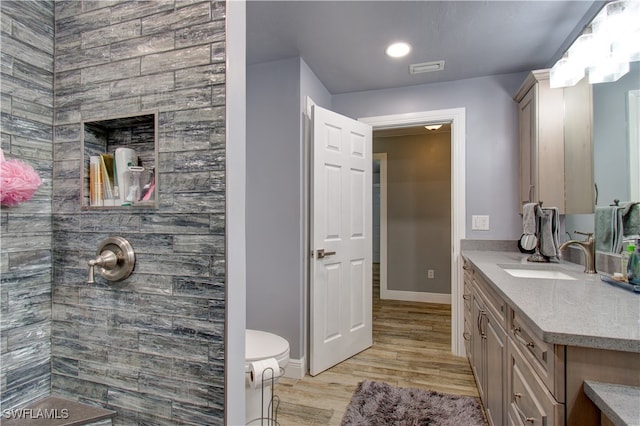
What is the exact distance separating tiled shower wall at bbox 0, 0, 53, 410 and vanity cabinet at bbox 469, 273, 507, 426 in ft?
5.94

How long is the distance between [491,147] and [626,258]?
158cm

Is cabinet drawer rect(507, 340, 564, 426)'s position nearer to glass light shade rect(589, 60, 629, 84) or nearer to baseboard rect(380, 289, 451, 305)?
glass light shade rect(589, 60, 629, 84)

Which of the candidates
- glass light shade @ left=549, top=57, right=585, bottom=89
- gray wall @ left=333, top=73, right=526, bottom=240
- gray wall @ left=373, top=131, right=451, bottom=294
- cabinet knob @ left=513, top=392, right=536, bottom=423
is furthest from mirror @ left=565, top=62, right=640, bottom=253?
gray wall @ left=373, top=131, right=451, bottom=294

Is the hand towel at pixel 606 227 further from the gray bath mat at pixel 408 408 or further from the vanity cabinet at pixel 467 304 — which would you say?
the gray bath mat at pixel 408 408

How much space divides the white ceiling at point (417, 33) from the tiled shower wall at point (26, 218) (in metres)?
1.14

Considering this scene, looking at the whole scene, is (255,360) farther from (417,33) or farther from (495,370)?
(417,33)

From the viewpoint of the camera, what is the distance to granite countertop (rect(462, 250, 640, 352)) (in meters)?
0.79

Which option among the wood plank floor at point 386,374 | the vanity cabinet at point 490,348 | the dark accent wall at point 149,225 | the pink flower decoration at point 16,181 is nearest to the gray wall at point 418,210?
the wood plank floor at point 386,374

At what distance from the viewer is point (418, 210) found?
4.66 m

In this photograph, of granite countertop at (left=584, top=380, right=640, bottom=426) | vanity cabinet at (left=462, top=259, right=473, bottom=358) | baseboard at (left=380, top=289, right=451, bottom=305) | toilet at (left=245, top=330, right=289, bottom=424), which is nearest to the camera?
granite countertop at (left=584, top=380, right=640, bottom=426)

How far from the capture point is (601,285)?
1408 millimetres

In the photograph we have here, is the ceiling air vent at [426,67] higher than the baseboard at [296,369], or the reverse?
the ceiling air vent at [426,67]

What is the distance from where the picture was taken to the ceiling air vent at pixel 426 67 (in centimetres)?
255

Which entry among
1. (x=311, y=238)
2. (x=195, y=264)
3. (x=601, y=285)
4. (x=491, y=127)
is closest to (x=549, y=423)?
(x=601, y=285)
